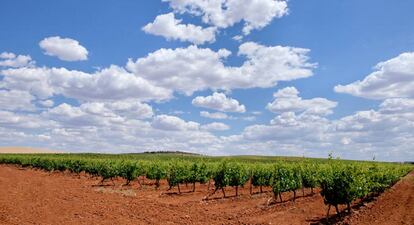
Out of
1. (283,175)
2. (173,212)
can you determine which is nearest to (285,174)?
(283,175)

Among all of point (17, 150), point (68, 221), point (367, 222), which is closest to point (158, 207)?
point (68, 221)

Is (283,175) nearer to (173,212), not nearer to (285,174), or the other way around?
(285,174)

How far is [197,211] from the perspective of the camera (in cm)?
2561

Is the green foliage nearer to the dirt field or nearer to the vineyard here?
the vineyard

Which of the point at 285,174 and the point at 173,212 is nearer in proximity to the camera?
the point at 173,212

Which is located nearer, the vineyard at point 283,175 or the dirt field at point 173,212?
the dirt field at point 173,212

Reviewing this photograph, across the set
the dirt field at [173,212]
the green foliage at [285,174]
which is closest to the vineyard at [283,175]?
the green foliage at [285,174]

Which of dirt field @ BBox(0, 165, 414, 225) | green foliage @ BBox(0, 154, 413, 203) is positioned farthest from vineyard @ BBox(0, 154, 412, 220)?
dirt field @ BBox(0, 165, 414, 225)

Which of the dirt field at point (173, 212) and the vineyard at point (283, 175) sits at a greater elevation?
the vineyard at point (283, 175)

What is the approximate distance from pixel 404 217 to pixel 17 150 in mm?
194834

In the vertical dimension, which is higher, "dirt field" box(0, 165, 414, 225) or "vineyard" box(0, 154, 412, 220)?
"vineyard" box(0, 154, 412, 220)

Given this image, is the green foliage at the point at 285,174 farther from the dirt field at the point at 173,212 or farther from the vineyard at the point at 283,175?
the dirt field at the point at 173,212

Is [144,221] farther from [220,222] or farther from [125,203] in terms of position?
[125,203]

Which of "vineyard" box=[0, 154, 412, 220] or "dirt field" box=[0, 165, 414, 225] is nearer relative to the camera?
"dirt field" box=[0, 165, 414, 225]
